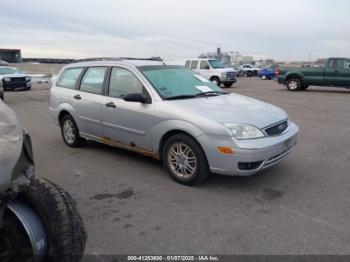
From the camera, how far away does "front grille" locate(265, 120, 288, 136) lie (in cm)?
461

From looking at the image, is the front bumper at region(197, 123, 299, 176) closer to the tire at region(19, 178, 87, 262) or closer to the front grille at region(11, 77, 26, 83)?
the tire at region(19, 178, 87, 262)

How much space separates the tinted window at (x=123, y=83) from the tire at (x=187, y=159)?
1007 mm

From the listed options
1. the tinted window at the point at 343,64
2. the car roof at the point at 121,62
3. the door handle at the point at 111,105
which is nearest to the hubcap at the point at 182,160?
the door handle at the point at 111,105

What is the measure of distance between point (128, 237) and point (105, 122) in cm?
270

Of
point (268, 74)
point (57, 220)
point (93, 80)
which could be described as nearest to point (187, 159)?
point (57, 220)

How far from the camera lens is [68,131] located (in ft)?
22.5

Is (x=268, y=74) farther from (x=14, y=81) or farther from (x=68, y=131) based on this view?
(x=68, y=131)

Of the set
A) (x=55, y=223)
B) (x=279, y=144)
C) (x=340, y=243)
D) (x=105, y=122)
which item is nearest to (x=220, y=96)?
(x=279, y=144)

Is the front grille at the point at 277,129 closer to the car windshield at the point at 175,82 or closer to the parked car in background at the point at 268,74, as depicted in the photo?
the car windshield at the point at 175,82

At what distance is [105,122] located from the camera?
19.0ft

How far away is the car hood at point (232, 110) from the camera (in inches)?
177

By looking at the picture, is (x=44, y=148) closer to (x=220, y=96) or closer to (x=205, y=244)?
(x=220, y=96)

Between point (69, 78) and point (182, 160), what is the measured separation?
132 inches

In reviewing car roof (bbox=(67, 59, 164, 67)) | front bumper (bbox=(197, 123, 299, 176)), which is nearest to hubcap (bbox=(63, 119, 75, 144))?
car roof (bbox=(67, 59, 164, 67))
